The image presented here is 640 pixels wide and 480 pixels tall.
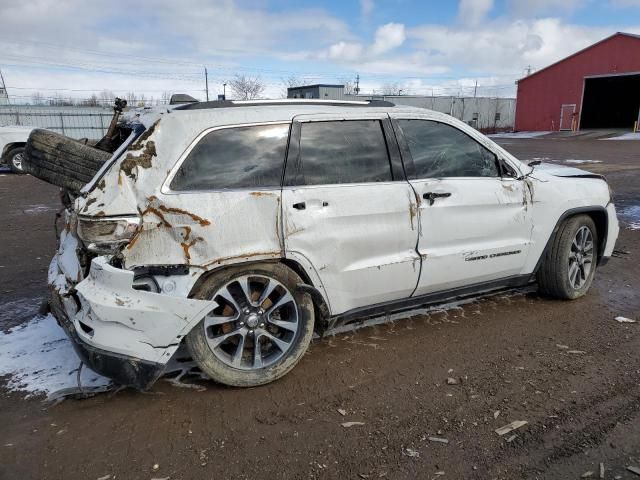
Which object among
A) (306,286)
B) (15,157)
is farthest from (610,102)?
(306,286)

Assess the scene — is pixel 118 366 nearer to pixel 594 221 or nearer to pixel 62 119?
pixel 594 221

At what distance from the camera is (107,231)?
2.77 m

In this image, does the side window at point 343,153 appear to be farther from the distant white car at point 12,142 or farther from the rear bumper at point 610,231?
the distant white car at point 12,142

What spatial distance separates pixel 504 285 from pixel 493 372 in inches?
42.8

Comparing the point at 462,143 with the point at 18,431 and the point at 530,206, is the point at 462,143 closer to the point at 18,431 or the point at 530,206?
the point at 530,206

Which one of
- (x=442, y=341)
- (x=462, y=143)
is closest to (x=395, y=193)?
(x=462, y=143)

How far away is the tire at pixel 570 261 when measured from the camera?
14.2 feet

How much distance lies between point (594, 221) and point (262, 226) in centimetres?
342

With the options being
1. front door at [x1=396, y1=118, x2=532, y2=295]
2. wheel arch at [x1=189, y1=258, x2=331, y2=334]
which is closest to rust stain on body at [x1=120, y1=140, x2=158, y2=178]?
wheel arch at [x1=189, y1=258, x2=331, y2=334]

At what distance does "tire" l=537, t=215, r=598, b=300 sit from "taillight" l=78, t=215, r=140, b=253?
138 inches

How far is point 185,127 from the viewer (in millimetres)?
2979

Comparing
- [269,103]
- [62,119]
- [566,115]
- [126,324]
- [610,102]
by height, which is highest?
[610,102]

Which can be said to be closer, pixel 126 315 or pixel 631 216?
pixel 126 315

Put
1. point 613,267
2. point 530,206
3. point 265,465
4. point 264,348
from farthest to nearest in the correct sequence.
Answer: point 613,267 → point 530,206 → point 264,348 → point 265,465
